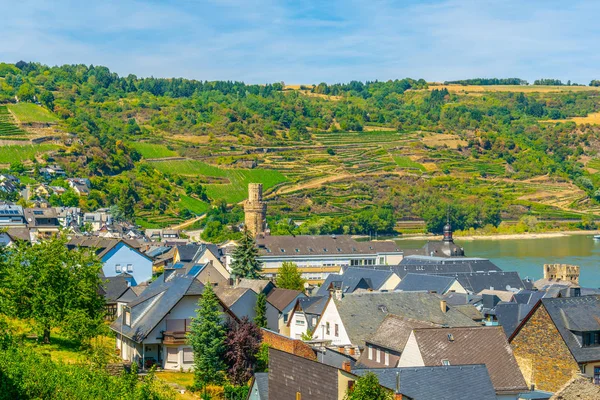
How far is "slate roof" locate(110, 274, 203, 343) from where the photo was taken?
2887 centimetres

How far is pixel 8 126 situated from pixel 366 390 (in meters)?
138

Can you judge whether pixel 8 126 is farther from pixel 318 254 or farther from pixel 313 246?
pixel 318 254

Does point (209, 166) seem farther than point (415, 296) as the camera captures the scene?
Yes

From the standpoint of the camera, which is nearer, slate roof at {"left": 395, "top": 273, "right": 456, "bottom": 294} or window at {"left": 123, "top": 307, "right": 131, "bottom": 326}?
window at {"left": 123, "top": 307, "right": 131, "bottom": 326}

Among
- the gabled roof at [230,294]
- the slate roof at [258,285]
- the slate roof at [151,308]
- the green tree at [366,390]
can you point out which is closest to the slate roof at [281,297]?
the slate roof at [258,285]

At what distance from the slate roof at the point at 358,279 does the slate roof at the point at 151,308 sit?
18.0 meters

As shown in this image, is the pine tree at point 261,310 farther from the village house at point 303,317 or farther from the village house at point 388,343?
the village house at point 388,343

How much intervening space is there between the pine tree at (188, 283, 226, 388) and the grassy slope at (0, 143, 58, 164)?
108818 mm

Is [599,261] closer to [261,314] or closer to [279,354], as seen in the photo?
[261,314]

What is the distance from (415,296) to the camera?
110ft

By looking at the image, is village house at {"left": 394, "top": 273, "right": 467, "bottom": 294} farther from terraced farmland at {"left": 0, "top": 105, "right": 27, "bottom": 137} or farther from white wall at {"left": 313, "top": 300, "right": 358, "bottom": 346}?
terraced farmland at {"left": 0, "top": 105, "right": 27, "bottom": 137}

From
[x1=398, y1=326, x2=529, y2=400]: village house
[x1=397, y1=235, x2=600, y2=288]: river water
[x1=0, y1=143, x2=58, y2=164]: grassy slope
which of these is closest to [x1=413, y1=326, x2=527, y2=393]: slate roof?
[x1=398, y1=326, x2=529, y2=400]: village house

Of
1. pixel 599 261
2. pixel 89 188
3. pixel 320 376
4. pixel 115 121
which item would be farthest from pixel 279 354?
pixel 115 121

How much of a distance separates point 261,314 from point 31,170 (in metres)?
97.1
